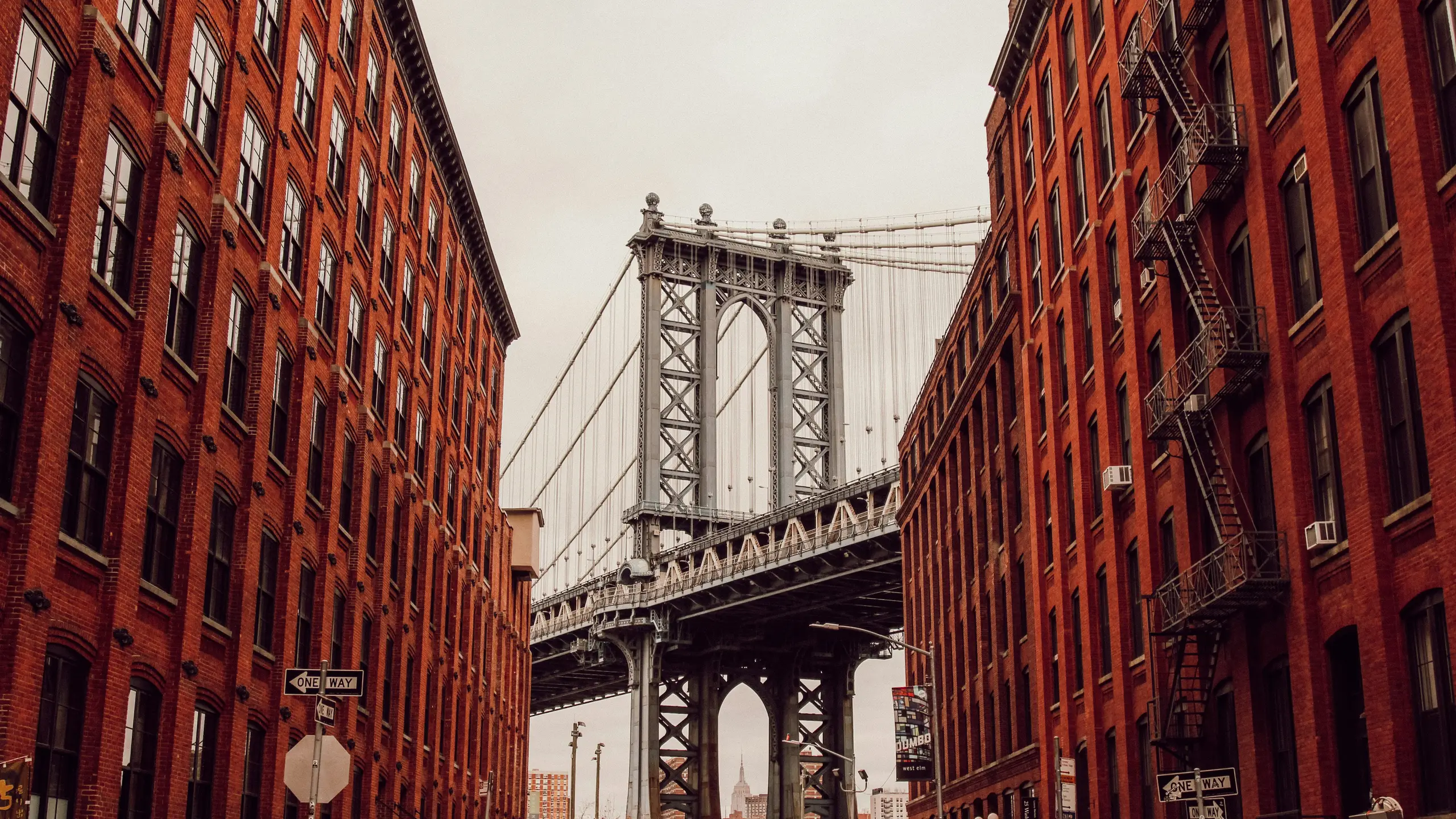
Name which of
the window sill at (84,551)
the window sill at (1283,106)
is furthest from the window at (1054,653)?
the window sill at (84,551)

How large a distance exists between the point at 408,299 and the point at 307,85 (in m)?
12.5

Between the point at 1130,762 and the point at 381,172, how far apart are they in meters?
24.5

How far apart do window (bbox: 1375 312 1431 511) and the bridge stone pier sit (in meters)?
64.8

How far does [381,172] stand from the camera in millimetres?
42656

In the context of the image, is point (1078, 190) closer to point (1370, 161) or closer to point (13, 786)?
point (1370, 161)

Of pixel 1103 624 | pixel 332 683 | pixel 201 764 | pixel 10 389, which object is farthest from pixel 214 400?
pixel 1103 624

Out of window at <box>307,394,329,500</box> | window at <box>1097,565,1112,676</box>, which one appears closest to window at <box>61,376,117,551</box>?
window at <box>307,394,329,500</box>

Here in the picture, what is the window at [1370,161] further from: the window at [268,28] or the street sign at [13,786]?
the window at [268,28]

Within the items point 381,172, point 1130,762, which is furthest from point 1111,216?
point 381,172

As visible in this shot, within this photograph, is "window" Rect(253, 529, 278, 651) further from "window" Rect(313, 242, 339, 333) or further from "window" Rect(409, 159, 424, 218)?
"window" Rect(409, 159, 424, 218)

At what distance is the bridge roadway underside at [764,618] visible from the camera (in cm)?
8144

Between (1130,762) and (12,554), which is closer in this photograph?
(12,554)

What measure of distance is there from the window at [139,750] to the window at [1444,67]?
787 inches

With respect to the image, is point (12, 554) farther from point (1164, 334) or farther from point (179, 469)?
point (1164, 334)
